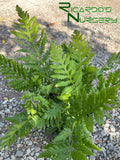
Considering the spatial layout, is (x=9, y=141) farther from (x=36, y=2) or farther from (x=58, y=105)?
(x=36, y=2)

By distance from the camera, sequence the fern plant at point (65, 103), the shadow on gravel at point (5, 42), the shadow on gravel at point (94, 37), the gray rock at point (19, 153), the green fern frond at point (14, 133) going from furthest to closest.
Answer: the shadow on gravel at point (94, 37) < the shadow on gravel at point (5, 42) < the gray rock at point (19, 153) < the green fern frond at point (14, 133) < the fern plant at point (65, 103)

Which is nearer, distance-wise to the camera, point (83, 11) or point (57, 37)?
point (57, 37)

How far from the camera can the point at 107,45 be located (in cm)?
344

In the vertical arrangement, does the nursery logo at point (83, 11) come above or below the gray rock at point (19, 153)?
above

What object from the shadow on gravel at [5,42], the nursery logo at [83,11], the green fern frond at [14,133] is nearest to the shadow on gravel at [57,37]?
the shadow on gravel at [5,42]

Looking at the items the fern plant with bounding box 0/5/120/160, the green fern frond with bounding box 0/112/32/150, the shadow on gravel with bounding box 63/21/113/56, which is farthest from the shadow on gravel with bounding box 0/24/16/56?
the green fern frond with bounding box 0/112/32/150

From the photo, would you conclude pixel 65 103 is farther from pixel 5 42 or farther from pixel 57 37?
pixel 57 37

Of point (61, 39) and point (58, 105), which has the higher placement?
point (61, 39)

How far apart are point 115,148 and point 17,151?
99 cm

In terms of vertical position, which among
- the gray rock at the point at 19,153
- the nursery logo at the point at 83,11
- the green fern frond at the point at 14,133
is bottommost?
the gray rock at the point at 19,153

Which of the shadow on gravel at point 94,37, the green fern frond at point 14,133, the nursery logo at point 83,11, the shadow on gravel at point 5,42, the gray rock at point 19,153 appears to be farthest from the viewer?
the nursery logo at point 83,11

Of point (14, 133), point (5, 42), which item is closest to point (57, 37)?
point (5, 42)

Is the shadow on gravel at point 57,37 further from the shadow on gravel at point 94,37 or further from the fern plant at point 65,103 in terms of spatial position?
the fern plant at point 65,103

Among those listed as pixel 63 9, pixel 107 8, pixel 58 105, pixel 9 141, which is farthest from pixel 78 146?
pixel 107 8
